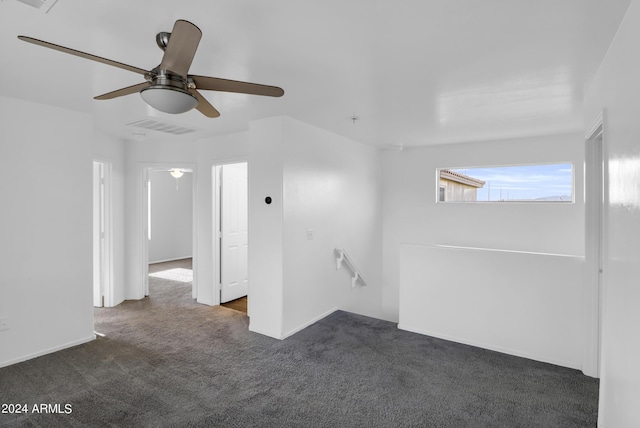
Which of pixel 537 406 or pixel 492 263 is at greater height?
pixel 492 263

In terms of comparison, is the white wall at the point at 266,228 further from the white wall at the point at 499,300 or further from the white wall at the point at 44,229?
the white wall at the point at 44,229


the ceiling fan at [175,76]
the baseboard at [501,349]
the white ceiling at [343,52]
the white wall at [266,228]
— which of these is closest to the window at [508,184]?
the white ceiling at [343,52]

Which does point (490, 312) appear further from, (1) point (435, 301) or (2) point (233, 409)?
(2) point (233, 409)

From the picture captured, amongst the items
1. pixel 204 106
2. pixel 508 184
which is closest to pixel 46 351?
pixel 204 106

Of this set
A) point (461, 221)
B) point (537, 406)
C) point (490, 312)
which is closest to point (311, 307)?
point (490, 312)

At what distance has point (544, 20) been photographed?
69.2 inches

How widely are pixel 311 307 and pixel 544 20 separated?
11.1 ft

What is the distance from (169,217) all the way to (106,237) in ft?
12.6

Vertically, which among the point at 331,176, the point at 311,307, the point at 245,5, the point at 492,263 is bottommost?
the point at 311,307

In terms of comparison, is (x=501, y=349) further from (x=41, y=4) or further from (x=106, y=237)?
(x=106, y=237)

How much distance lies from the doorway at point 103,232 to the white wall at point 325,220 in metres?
2.70

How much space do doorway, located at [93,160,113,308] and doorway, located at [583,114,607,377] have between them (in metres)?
5.37

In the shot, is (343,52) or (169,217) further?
(169,217)

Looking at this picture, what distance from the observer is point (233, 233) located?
16.6 ft
